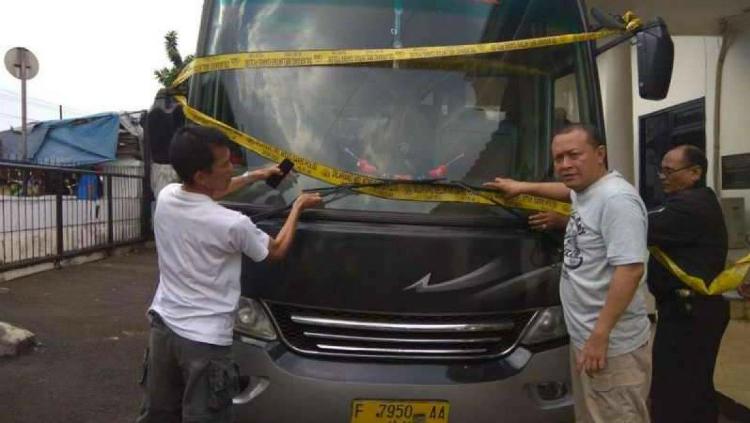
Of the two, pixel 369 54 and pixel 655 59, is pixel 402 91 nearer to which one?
pixel 369 54

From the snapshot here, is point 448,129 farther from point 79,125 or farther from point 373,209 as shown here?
point 79,125

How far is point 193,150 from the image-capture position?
2.80 m

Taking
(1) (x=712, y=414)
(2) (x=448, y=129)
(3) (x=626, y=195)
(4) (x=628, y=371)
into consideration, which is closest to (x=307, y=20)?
(2) (x=448, y=129)

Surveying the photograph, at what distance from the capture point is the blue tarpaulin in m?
15.2

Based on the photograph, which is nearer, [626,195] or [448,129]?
[626,195]

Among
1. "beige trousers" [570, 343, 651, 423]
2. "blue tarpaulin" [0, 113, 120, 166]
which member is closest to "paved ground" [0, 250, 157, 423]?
"beige trousers" [570, 343, 651, 423]

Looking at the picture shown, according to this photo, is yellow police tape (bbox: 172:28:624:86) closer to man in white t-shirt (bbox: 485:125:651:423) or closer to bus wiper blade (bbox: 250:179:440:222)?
bus wiper blade (bbox: 250:179:440:222)

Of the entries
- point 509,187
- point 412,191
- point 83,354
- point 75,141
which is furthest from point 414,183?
point 75,141

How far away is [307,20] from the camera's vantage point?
12.0 ft

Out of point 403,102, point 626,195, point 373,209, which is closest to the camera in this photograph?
point 626,195

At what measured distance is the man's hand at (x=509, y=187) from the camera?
329cm

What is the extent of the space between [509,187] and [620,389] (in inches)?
39.4

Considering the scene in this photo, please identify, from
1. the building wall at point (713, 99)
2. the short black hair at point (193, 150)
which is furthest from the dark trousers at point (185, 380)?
the building wall at point (713, 99)

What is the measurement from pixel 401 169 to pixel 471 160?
356mm
